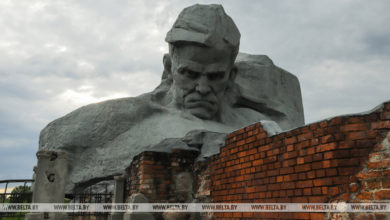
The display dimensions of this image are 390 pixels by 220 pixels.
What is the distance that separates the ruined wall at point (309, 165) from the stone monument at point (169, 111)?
3.72m

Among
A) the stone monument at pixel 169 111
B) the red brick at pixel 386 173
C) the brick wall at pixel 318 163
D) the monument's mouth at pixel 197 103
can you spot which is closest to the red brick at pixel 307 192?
the brick wall at pixel 318 163

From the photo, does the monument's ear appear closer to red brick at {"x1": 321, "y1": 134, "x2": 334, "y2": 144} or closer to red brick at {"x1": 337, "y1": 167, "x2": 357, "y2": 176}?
red brick at {"x1": 321, "y1": 134, "x2": 334, "y2": 144}

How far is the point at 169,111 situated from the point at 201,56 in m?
1.65

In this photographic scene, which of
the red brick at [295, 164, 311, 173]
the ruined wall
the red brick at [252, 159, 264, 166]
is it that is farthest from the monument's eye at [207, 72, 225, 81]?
the red brick at [295, 164, 311, 173]

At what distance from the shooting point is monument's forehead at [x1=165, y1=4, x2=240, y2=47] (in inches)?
355

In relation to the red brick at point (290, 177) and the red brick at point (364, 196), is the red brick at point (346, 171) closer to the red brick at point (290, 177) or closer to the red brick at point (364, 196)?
the red brick at point (364, 196)

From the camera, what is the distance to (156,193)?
575 cm

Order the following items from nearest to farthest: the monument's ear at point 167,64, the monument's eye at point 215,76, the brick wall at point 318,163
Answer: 1. the brick wall at point 318,163
2. the monument's eye at point 215,76
3. the monument's ear at point 167,64

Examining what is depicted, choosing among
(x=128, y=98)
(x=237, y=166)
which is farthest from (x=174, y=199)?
(x=128, y=98)

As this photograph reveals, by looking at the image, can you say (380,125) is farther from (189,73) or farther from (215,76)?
(215,76)

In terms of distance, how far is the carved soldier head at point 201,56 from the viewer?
904 centimetres

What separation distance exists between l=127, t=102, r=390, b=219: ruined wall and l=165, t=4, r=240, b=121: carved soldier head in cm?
453

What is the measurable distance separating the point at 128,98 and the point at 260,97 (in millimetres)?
4274

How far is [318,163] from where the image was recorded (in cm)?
313
